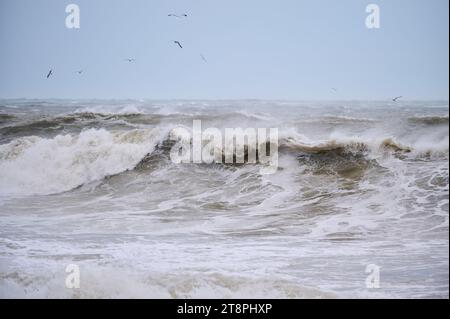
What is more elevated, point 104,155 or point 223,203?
point 104,155

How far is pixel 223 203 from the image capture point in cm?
675

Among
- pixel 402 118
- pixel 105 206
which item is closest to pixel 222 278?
pixel 105 206

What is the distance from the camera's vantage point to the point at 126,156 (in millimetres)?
8727

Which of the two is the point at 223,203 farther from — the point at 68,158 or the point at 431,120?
the point at 431,120

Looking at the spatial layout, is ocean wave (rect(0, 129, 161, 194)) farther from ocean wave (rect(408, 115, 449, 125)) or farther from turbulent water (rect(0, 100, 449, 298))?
ocean wave (rect(408, 115, 449, 125))

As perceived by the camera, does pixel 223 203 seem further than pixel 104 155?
No

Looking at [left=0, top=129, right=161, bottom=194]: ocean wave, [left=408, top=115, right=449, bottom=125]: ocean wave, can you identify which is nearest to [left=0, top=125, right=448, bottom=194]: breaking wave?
[left=0, top=129, right=161, bottom=194]: ocean wave

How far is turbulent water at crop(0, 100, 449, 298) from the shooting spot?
405 centimetres

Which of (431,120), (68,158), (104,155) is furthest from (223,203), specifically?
(431,120)

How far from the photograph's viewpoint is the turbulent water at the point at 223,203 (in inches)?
159

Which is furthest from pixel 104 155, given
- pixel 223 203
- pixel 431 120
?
pixel 431 120

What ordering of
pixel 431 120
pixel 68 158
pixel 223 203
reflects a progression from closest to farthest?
1. pixel 223 203
2. pixel 68 158
3. pixel 431 120

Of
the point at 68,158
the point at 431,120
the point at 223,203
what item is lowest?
the point at 223,203

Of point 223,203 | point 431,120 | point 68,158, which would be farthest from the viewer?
point 431,120
